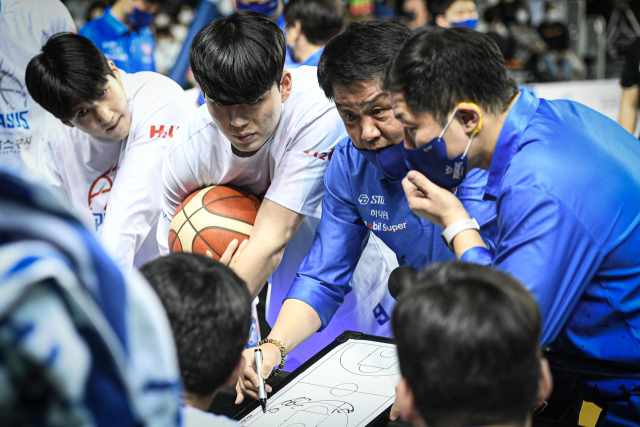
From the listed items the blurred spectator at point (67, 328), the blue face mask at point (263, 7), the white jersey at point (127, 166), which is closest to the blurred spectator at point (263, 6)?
the blue face mask at point (263, 7)

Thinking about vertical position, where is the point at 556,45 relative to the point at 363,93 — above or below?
below

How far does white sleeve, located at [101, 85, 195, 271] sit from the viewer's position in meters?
2.63

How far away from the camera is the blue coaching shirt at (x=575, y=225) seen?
4.17 feet

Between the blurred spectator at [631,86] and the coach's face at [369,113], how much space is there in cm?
360

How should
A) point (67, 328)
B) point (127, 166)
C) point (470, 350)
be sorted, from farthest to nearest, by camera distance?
point (127, 166) → point (470, 350) → point (67, 328)

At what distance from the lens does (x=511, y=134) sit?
1.42 meters

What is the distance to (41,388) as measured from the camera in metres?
0.59

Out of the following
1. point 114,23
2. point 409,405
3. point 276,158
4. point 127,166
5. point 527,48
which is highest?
point 114,23

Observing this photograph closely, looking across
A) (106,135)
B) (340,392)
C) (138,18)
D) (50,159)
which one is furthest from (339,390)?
(138,18)

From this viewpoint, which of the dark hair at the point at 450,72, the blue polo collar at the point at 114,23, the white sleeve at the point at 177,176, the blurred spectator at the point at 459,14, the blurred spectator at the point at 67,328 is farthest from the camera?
the blurred spectator at the point at 459,14

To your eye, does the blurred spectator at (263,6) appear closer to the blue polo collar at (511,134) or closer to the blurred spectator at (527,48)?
the blue polo collar at (511,134)

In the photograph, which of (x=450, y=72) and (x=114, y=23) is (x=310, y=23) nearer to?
(x=114, y=23)

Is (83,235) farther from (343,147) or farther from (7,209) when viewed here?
(343,147)

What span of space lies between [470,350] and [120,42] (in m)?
3.68
